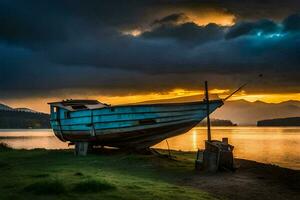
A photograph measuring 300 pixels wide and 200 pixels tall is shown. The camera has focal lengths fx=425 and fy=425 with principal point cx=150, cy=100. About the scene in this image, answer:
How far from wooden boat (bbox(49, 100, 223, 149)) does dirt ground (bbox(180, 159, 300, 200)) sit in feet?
21.7

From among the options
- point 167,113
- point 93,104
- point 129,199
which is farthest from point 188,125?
point 129,199

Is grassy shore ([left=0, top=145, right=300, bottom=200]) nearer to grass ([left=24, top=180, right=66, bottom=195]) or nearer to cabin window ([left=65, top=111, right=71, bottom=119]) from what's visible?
grass ([left=24, top=180, right=66, bottom=195])

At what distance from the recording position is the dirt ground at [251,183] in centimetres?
1480

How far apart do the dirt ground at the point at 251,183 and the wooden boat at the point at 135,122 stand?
6603 millimetres

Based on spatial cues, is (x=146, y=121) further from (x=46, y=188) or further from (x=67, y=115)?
(x=46, y=188)

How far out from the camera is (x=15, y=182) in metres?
15.4

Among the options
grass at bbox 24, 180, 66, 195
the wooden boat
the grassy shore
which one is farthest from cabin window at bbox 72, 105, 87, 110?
grass at bbox 24, 180, 66, 195

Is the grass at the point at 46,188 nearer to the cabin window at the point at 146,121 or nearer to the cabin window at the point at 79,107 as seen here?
the cabin window at the point at 146,121

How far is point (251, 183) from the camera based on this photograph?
17.2m

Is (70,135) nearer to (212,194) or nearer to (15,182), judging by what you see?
(15,182)

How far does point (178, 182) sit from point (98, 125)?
12566 millimetres

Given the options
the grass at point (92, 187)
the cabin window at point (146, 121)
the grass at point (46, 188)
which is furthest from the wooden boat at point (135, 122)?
the grass at point (46, 188)

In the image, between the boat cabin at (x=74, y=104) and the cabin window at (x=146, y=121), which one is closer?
the cabin window at (x=146, y=121)

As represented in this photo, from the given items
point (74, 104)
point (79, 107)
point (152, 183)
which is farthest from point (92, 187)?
point (74, 104)
